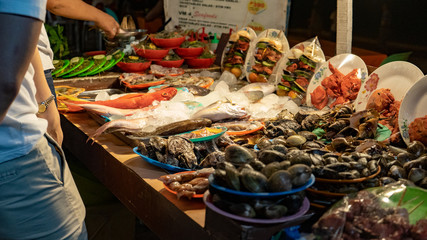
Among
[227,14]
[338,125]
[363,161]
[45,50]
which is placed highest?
[227,14]

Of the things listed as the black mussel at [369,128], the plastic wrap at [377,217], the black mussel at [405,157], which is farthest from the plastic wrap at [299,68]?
the plastic wrap at [377,217]

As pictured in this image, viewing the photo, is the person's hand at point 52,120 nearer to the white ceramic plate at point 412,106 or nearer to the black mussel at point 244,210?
the black mussel at point 244,210

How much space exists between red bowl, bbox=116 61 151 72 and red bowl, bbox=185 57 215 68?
52 centimetres

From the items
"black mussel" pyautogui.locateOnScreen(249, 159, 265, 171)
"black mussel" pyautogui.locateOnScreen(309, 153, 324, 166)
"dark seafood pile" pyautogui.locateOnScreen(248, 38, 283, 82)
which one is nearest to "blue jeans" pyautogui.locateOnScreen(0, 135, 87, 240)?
"black mussel" pyautogui.locateOnScreen(249, 159, 265, 171)

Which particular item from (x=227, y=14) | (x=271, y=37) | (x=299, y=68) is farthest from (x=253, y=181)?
(x=227, y=14)

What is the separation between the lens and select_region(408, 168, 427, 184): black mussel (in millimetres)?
1821

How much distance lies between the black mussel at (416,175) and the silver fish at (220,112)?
4.35 ft

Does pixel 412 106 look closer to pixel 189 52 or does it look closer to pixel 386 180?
pixel 386 180

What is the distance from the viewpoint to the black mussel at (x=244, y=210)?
150cm

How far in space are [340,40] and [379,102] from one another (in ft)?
2.76

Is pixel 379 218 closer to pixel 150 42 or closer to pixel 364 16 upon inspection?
pixel 150 42

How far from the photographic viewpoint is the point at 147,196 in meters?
2.23

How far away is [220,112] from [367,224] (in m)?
1.58

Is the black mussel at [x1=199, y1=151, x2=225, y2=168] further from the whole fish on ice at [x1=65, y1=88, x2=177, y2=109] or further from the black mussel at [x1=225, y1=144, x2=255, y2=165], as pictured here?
the whole fish on ice at [x1=65, y1=88, x2=177, y2=109]
